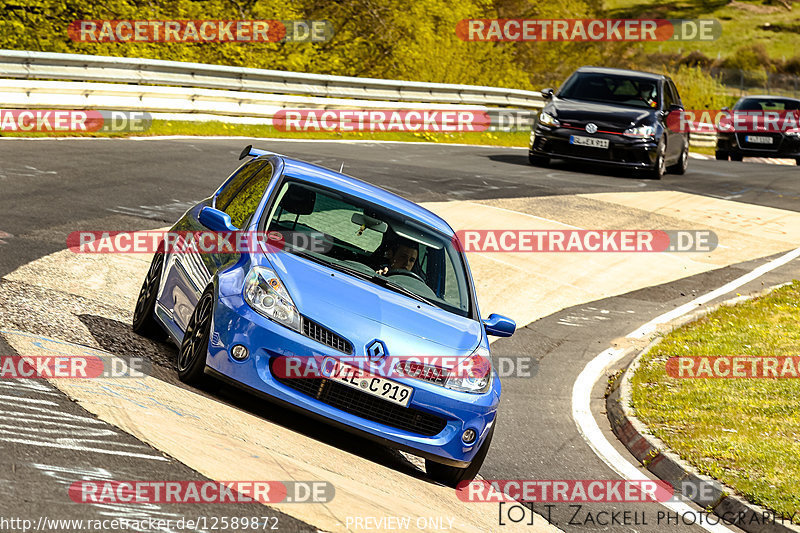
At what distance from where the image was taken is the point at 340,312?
6129 mm

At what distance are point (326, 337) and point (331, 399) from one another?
1.16 feet

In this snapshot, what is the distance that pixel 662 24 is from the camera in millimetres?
90312

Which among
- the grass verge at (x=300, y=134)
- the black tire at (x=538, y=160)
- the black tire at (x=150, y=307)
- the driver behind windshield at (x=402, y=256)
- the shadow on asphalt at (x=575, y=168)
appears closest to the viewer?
the driver behind windshield at (x=402, y=256)

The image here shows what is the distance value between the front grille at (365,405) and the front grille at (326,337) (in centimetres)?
20

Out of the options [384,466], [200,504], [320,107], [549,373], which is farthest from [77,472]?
[320,107]

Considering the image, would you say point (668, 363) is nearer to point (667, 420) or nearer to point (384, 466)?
point (667, 420)

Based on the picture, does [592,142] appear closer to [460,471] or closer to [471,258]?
[471,258]

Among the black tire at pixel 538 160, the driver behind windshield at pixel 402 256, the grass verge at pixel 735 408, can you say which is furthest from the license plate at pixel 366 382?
the black tire at pixel 538 160

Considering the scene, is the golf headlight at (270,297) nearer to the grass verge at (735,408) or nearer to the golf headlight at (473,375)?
the golf headlight at (473,375)

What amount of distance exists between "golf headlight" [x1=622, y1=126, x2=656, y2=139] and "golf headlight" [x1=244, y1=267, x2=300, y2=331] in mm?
15222

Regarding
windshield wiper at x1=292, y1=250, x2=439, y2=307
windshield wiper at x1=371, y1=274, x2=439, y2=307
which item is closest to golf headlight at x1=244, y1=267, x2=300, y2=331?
windshield wiper at x1=292, y1=250, x2=439, y2=307

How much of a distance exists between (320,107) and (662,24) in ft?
241

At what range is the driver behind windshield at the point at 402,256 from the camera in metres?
7.20


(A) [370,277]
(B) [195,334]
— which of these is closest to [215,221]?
(B) [195,334]
